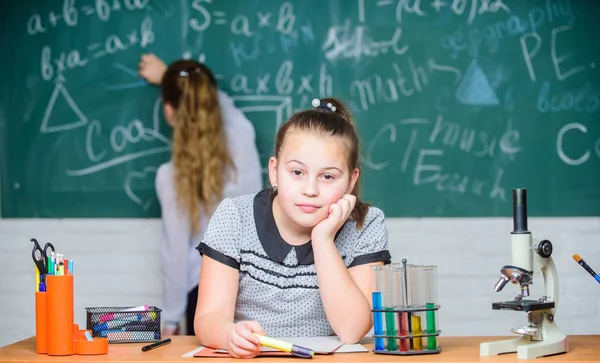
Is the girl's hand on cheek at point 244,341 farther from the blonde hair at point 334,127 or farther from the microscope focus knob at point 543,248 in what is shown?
the microscope focus knob at point 543,248

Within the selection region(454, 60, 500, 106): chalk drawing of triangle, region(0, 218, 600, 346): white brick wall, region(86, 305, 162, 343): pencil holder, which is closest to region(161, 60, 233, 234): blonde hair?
region(0, 218, 600, 346): white brick wall

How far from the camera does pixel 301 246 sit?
2121mm

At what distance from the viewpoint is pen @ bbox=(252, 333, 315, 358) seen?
171cm

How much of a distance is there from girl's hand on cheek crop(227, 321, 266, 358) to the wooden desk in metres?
0.02

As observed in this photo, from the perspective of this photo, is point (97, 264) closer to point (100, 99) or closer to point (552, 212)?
point (100, 99)

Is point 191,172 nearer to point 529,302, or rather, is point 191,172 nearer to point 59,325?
point 59,325

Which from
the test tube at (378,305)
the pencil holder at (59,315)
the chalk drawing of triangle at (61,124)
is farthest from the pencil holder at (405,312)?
the chalk drawing of triangle at (61,124)

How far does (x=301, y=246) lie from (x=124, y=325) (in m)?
0.44

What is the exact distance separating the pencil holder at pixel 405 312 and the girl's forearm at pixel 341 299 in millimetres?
153

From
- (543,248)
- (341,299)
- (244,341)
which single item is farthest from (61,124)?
(543,248)

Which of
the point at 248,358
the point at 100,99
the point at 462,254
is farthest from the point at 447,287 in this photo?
the point at 248,358

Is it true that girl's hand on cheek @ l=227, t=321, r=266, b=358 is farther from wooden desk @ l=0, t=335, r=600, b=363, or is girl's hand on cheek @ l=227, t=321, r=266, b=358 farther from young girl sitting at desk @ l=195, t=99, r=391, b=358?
young girl sitting at desk @ l=195, t=99, r=391, b=358

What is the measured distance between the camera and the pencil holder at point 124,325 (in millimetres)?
2016

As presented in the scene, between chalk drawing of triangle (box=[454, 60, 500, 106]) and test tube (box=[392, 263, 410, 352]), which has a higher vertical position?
chalk drawing of triangle (box=[454, 60, 500, 106])
